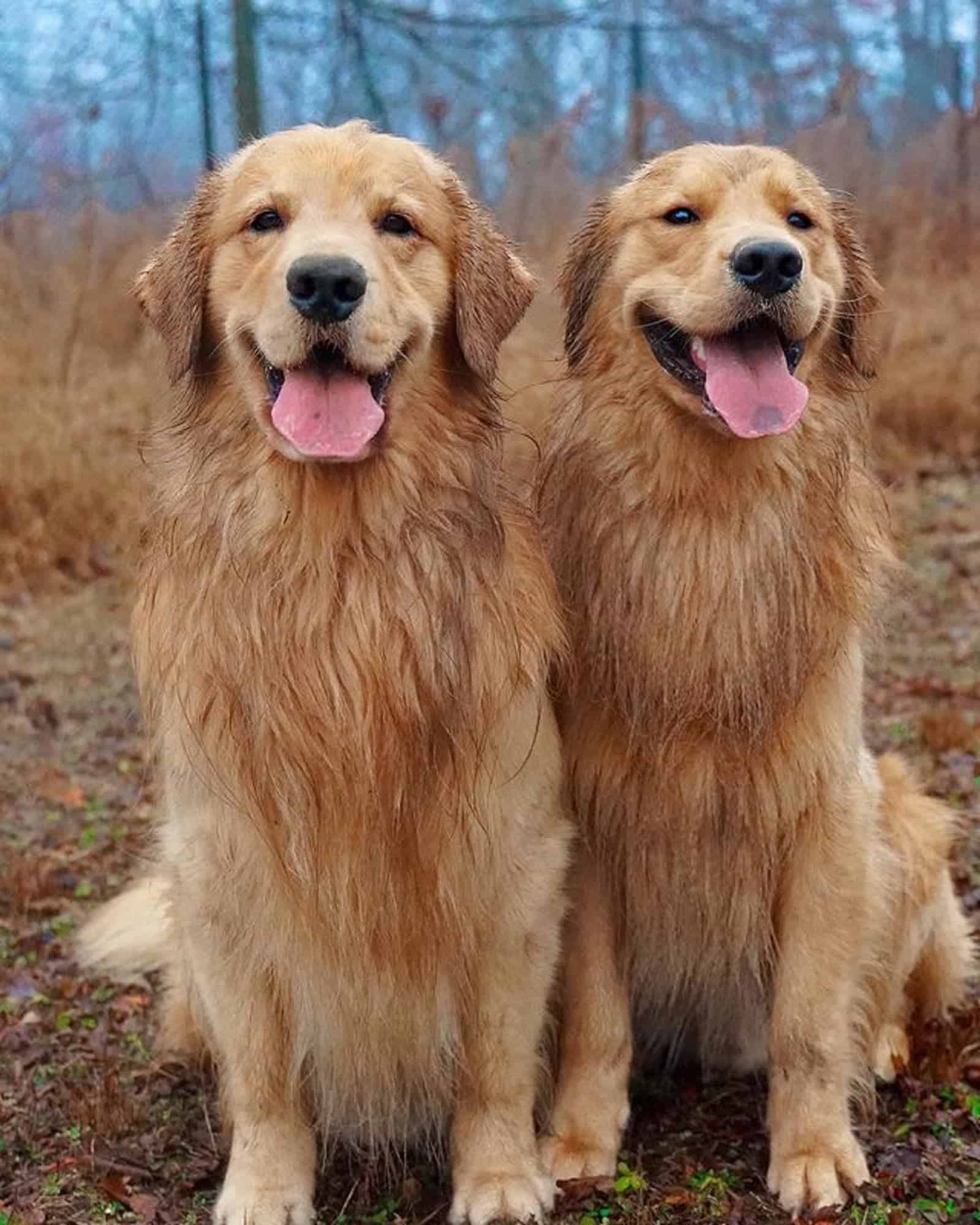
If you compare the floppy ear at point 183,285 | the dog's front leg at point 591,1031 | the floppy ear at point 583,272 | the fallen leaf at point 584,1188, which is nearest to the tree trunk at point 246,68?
the floppy ear at point 583,272

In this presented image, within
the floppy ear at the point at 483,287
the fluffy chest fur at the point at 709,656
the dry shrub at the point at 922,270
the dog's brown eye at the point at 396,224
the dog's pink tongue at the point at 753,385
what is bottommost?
the dry shrub at the point at 922,270

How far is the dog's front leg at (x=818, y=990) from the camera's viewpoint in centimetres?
293

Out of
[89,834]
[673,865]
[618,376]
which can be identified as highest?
[618,376]

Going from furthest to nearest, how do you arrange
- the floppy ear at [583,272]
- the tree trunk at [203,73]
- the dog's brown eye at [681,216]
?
the tree trunk at [203,73]
the floppy ear at [583,272]
the dog's brown eye at [681,216]

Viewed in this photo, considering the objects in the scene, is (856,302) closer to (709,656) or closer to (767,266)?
(767,266)

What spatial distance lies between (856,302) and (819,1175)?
1843 millimetres

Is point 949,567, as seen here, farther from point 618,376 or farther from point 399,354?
point 399,354

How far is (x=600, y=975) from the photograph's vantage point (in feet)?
10.0

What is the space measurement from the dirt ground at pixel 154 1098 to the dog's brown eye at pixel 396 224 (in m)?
1.95

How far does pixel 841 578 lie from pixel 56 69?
679 centimetres

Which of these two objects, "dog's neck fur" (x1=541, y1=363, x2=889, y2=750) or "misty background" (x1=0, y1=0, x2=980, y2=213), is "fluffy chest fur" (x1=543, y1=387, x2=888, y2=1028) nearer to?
"dog's neck fur" (x1=541, y1=363, x2=889, y2=750)

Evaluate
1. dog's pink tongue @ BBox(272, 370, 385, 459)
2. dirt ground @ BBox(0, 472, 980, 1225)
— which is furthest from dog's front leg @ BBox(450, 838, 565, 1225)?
dog's pink tongue @ BBox(272, 370, 385, 459)

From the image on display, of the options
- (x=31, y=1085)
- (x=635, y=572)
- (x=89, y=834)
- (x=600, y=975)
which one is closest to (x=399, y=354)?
(x=635, y=572)

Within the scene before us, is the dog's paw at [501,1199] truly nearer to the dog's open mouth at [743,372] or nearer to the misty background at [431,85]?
the dog's open mouth at [743,372]
